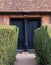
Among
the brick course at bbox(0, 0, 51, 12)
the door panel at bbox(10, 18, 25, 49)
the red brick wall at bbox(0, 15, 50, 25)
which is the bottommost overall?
the door panel at bbox(10, 18, 25, 49)

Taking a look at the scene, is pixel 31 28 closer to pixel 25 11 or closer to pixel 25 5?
pixel 25 11

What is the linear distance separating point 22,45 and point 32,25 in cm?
160

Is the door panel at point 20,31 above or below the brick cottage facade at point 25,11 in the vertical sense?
below

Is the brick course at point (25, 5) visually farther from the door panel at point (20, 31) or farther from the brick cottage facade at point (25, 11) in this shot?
the door panel at point (20, 31)

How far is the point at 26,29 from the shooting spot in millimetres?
19094

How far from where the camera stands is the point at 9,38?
8.46m

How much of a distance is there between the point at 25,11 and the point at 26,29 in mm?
1297

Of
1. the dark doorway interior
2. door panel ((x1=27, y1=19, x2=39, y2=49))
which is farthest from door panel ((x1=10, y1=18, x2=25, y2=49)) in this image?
door panel ((x1=27, y1=19, x2=39, y2=49))

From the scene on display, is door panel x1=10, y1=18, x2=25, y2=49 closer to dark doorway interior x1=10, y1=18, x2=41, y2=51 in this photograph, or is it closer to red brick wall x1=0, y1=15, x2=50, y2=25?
dark doorway interior x1=10, y1=18, x2=41, y2=51

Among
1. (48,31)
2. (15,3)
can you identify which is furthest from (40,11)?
(48,31)

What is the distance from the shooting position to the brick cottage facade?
18.7m

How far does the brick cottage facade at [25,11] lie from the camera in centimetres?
1870

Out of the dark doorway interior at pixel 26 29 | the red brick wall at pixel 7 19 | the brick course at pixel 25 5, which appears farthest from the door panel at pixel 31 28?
the brick course at pixel 25 5

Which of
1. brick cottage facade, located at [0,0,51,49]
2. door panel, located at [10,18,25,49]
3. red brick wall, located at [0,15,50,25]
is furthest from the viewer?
door panel, located at [10,18,25,49]
